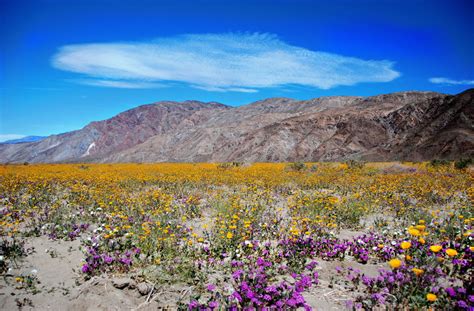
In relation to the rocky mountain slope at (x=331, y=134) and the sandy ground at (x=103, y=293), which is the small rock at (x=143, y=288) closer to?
the sandy ground at (x=103, y=293)

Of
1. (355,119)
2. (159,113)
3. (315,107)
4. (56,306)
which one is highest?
(159,113)

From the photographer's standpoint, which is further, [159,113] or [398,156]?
[159,113]

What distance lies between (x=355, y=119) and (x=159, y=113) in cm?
11622

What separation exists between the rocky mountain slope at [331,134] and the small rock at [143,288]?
39300 mm

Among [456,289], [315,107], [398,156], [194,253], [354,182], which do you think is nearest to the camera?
[456,289]

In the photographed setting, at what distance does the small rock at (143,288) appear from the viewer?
382cm

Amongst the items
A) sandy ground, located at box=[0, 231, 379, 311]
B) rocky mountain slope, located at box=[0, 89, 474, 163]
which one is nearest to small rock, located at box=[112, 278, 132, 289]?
sandy ground, located at box=[0, 231, 379, 311]

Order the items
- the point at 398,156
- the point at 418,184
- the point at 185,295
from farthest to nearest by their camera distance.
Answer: the point at 398,156
the point at 418,184
the point at 185,295

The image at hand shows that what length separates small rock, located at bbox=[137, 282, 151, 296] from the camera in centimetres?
382

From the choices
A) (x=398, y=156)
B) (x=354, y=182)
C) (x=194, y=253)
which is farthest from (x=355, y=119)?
(x=194, y=253)

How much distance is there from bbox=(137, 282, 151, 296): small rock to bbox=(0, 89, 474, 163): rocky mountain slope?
129ft

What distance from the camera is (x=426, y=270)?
3.19 meters

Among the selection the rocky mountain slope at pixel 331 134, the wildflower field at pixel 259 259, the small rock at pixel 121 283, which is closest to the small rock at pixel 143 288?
the wildflower field at pixel 259 259

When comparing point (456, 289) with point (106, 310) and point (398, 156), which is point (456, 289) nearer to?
point (106, 310)
